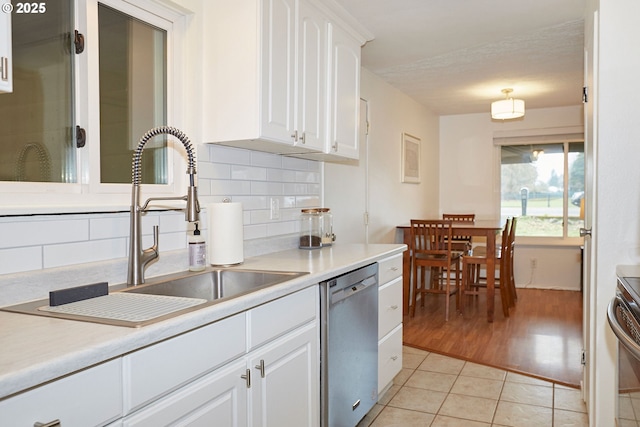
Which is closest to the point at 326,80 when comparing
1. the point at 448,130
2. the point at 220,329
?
the point at 220,329

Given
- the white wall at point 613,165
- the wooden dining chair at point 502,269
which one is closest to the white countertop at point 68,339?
the white wall at point 613,165

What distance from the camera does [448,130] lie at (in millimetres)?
6508

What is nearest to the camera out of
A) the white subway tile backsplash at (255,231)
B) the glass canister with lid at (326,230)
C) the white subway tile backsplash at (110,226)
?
the white subway tile backsplash at (110,226)

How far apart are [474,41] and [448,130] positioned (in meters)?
3.18

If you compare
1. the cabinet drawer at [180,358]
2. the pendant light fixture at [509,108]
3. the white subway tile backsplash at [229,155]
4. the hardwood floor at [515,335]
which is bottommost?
the hardwood floor at [515,335]

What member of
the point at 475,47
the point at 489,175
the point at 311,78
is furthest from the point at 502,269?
the point at 311,78

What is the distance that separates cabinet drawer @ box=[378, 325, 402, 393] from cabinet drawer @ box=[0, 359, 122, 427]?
1735 mm

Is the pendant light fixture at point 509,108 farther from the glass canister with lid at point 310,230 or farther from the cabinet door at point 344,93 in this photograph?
the glass canister with lid at point 310,230

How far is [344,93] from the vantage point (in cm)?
282

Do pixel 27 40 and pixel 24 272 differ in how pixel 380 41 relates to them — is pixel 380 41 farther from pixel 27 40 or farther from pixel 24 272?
pixel 24 272

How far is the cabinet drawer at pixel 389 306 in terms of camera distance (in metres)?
2.53

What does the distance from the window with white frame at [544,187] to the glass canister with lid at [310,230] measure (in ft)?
13.9

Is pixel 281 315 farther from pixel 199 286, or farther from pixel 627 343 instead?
pixel 627 343

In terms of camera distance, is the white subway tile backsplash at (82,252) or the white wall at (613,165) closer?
the white subway tile backsplash at (82,252)
